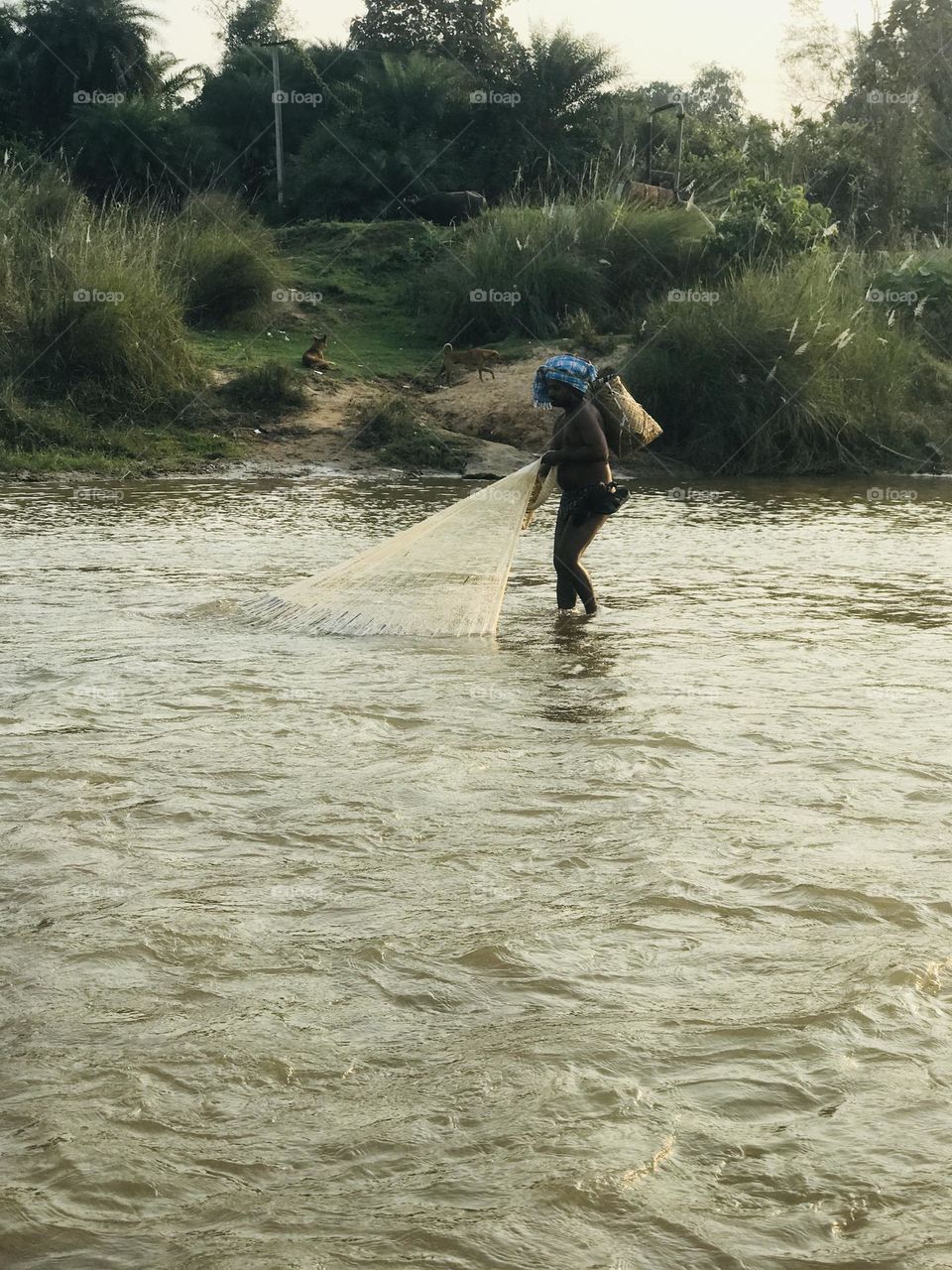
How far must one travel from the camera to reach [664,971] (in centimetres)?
342

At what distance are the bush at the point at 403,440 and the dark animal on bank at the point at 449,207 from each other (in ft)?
31.5

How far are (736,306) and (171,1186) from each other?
51.3 feet

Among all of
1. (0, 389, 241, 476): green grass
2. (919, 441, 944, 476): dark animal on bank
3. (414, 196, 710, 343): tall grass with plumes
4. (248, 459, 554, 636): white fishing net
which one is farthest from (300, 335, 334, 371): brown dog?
(248, 459, 554, 636): white fishing net

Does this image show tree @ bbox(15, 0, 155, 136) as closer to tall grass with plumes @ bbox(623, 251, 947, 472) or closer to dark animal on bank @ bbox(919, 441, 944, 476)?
tall grass with plumes @ bbox(623, 251, 947, 472)

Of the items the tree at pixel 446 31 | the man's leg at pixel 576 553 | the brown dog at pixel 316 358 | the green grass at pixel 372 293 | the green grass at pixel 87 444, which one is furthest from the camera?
the tree at pixel 446 31

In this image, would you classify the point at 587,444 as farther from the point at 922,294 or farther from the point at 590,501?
the point at 922,294

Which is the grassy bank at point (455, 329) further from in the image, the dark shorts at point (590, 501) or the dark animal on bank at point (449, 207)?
the dark shorts at point (590, 501)

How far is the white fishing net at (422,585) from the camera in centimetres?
759

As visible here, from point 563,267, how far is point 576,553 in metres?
11.9

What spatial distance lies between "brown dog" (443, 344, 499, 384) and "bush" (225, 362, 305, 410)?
204 cm

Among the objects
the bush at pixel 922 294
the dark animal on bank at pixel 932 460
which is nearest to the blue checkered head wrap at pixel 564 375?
the dark animal on bank at pixel 932 460

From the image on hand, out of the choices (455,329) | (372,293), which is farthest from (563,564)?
(372,293)

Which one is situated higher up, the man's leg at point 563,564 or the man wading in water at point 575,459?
the man wading in water at point 575,459

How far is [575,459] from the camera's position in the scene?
7879mm
